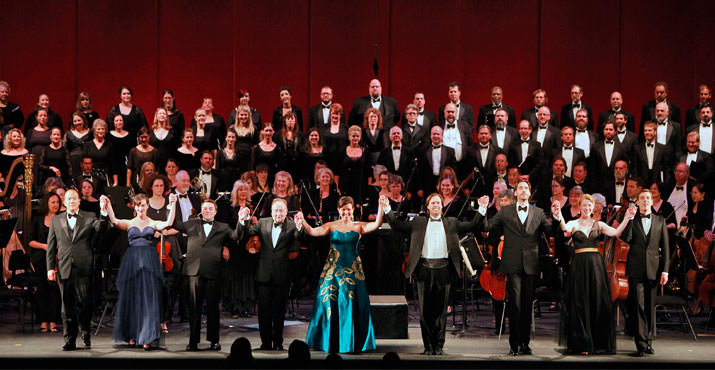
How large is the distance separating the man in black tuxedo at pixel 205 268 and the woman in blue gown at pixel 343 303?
2.29 feet

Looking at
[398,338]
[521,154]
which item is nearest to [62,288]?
[398,338]

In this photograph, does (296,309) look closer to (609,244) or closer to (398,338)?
(398,338)

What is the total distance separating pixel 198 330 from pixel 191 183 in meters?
2.31

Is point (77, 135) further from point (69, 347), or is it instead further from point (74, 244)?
point (69, 347)

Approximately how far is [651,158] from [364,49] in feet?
15.3

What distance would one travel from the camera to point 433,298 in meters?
6.09

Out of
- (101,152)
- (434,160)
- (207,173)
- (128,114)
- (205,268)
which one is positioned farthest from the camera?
(128,114)

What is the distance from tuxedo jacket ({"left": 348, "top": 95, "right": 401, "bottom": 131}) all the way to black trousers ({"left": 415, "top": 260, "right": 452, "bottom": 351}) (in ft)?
11.0

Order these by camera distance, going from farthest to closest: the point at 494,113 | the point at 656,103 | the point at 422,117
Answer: the point at 494,113
the point at 656,103
the point at 422,117

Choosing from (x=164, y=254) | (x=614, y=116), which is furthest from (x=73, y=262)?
(x=614, y=116)

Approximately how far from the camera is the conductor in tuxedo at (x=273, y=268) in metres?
6.11

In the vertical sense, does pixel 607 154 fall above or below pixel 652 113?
below

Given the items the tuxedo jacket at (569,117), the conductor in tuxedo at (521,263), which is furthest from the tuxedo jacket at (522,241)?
the tuxedo jacket at (569,117)

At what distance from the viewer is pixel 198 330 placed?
19.9 feet
